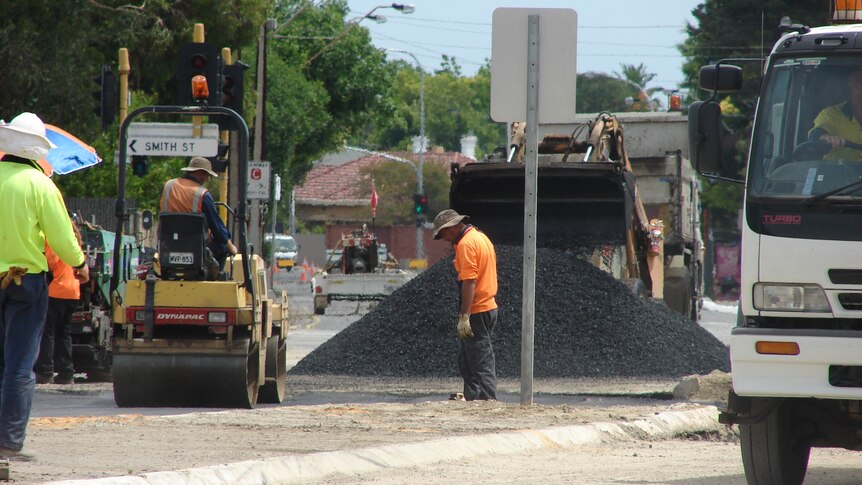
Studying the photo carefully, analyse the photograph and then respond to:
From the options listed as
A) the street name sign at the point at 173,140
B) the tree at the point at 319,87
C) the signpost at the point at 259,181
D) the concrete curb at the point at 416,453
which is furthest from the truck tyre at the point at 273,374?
the tree at the point at 319,87

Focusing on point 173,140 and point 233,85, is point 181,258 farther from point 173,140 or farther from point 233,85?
point 233,85

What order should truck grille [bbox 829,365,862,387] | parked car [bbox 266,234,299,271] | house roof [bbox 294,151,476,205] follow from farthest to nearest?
house roof [bbox 294,151,476,205] < parked car [bbox 266,234,299,271] < truck grille [bbox 829,365,862,387]

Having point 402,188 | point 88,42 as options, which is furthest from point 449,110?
point 88,42

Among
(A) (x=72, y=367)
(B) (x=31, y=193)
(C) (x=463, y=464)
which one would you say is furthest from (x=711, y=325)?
(B) (x=31, y=193)

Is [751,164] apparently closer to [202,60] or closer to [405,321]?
[405,321]

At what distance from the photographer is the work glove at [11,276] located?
7.30 m

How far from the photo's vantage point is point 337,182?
305 feet

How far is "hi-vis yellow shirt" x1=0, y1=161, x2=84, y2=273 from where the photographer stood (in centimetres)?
735

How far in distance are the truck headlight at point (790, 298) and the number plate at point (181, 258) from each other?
585 cm

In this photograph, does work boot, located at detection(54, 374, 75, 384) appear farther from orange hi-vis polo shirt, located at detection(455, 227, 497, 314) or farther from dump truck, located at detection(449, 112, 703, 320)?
orange hi-vis polo shirt, located at detection(455, 227, 497, 314)

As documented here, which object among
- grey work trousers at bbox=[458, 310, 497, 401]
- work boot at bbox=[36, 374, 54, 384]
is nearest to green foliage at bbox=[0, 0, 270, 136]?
work boot at bbox=[36, 374, 54, 384]

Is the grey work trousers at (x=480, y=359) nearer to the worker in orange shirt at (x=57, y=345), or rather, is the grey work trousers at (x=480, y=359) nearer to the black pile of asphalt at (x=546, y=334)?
the black pile of asphalt at (x=546, y=334)

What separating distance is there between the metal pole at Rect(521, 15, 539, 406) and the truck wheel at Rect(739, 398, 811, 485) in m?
3.64

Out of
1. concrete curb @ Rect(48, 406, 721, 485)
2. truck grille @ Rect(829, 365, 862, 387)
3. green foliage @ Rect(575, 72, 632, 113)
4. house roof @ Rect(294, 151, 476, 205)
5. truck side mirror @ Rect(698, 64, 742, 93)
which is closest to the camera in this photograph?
truck grille @ Rect(829, 365, 862, 387)
